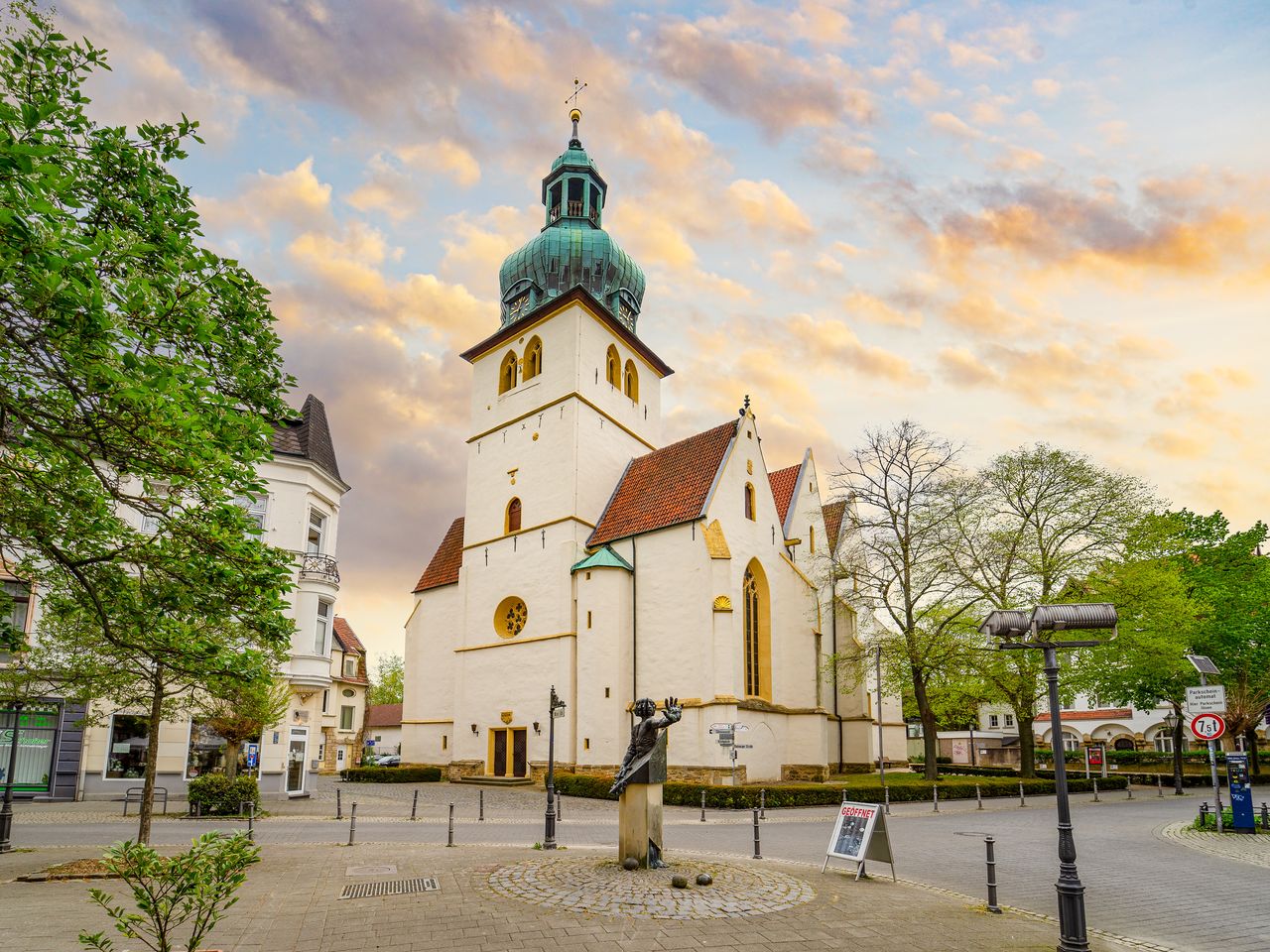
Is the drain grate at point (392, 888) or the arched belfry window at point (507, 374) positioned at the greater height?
the arched belfry window at point (507, 374)

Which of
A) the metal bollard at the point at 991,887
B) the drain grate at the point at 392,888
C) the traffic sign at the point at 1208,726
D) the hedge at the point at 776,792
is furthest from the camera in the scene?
the hedge at the point at 776,792

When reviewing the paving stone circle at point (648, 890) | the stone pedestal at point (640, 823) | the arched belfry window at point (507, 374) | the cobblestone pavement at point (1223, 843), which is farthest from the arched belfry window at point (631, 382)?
the paving stone circle at point (648, 890)

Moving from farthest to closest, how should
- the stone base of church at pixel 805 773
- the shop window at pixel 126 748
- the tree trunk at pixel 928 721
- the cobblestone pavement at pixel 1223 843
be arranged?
the stone base of church at pixel 805 773
the tree trunk at pixel 928 721
the shop window at pixel 126 748
the cobblestone pavement at pixel 1223 843

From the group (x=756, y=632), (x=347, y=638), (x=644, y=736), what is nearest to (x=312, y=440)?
(x=756, y=632)

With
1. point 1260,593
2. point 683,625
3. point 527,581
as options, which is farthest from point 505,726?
point 1260,593

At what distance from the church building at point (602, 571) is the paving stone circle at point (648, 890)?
16748 mm

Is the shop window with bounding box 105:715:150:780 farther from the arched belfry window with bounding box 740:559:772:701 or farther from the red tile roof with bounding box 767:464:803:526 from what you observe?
the red tile roof with bounding box 767:464:803:526

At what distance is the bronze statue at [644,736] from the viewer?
12180 mm

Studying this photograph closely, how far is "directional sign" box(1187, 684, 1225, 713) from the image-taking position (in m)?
17.2

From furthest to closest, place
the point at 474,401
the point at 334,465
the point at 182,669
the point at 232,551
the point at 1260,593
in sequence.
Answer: the point at 474,401 → the point at 1260,593 → the point at 334,465 → the point at 182,669 → the point at 232,551

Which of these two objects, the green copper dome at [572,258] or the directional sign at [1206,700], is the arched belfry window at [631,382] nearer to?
the green copper dome at [572,258]

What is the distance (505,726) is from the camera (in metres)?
34.0

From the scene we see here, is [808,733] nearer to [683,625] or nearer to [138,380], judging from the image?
[683,625]

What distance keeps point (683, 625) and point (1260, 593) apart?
84.7 feet
